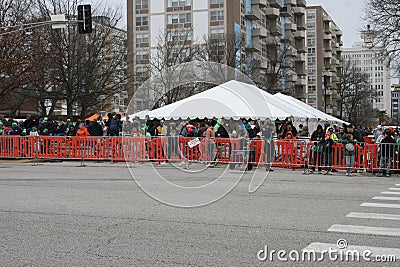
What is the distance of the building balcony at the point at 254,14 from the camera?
250 feet

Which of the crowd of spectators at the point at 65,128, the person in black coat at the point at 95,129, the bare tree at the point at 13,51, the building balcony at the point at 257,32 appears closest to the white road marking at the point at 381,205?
the crowd of spectators at the point at 65,128

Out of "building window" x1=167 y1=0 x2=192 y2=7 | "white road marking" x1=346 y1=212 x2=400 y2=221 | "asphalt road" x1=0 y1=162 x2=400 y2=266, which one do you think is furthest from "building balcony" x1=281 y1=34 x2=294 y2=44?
"white road marking" x1=346 y1=212 x2=400 y2=221

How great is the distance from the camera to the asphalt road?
686 cm

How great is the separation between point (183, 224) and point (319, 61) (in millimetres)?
110766

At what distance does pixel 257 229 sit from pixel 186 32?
2245 inches

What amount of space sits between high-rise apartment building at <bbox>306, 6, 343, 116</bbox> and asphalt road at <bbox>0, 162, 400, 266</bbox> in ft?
331

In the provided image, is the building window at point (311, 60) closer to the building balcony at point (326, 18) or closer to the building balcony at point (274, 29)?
the building balcony at point (326, 18)

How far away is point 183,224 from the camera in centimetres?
880

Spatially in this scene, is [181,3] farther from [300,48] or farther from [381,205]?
[381,205]

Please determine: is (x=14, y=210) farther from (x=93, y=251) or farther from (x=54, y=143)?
(x=54, y=143)

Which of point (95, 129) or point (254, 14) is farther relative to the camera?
point (254, 14)

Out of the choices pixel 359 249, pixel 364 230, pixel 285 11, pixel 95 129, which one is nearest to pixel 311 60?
pixel 285 11

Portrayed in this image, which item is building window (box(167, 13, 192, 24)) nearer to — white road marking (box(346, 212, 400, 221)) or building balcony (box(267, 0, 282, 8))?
building balcony (box(267, 0, 282, 8))

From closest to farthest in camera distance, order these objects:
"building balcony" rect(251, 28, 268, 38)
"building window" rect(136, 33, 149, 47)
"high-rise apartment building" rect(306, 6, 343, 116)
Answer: "building window" rect(136, 33, 149, 47) < "building balcony" rect(251, 28, 268, 38) < "high-rise apartment building" rect(306, 6, 343, 116)
